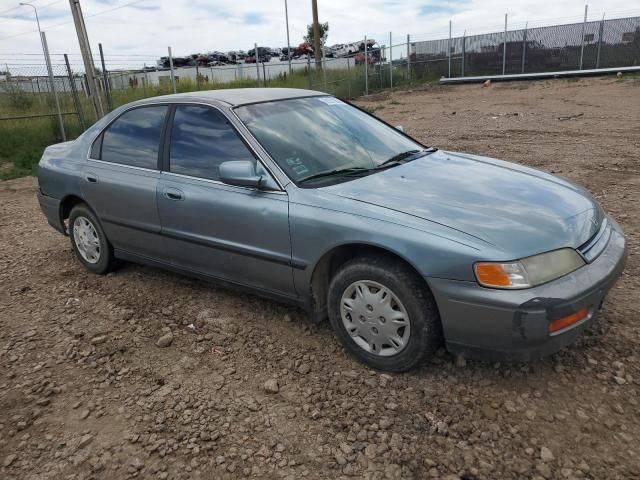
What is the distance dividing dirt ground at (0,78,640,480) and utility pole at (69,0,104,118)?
9263 millimetres

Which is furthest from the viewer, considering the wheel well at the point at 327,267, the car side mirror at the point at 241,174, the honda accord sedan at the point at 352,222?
the car side mirror at the point at 241,174

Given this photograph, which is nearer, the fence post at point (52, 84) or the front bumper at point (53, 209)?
the front bumper at point (53, 209)

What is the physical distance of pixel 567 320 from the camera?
2.48 metres

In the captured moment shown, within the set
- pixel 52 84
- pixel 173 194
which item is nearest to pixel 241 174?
pixel 173 194

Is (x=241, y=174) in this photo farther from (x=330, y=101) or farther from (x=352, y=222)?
(x=330, y=101)

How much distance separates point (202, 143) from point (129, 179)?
2.55 feet

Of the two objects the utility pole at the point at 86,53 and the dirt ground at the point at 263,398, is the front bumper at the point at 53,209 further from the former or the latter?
the utility pole at the point at 86,53

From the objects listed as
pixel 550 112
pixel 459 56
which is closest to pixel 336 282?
pixel 550 112

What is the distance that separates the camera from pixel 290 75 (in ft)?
70.4

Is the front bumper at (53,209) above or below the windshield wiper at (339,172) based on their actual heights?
below

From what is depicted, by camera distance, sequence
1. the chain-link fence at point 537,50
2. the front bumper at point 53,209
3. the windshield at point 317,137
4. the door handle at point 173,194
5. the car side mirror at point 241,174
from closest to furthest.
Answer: the car side mirror at point 241,174
the windshield at point 317,137
the door handle at point 173,194
the front bumper at point 53,209
the chain-link fence at point 537,50

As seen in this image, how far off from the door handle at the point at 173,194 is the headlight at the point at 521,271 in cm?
212

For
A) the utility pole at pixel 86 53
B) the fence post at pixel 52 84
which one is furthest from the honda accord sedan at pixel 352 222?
the utility pole at pixel 86 53

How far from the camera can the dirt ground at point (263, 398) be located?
2.36 meters
